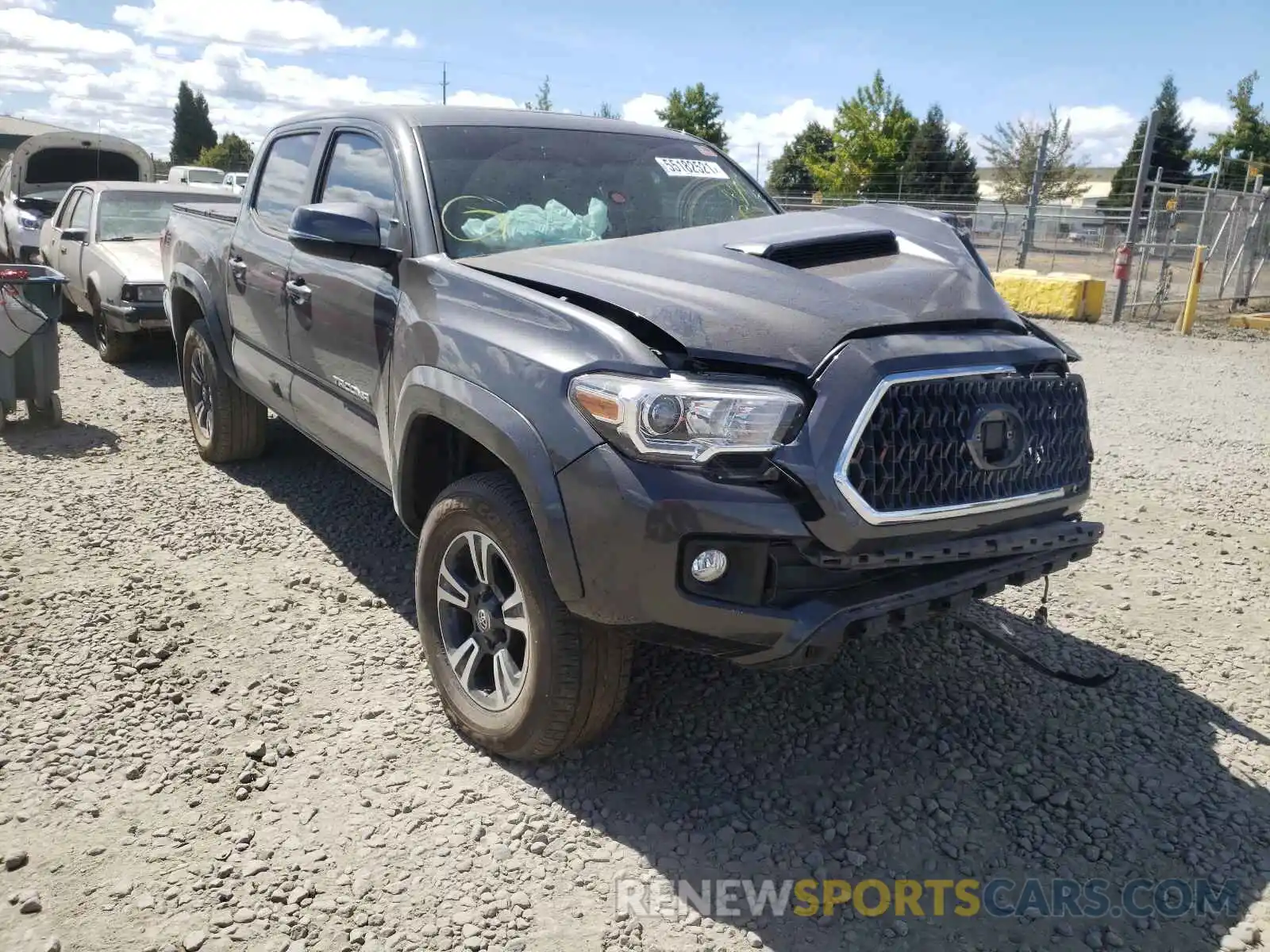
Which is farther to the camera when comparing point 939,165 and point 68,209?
point 939,165

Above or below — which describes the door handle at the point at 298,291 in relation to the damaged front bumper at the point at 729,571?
above

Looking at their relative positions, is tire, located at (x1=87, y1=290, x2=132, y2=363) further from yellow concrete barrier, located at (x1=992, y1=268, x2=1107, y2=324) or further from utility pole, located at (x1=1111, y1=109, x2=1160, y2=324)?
utility pole, located at (x1=1111, y1=109, x2=1160, y2=324)

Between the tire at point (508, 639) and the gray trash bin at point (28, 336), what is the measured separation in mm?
4783

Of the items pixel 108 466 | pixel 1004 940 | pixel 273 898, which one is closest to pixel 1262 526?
pixel 1004 940

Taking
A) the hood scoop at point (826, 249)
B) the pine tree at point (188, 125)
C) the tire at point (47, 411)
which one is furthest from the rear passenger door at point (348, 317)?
the pine tree at point (188, 125)

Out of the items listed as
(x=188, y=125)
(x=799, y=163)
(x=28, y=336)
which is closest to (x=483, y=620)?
(x=28, y=336)

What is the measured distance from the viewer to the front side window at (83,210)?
9.83 metres

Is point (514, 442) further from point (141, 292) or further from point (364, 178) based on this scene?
point (141, 292)

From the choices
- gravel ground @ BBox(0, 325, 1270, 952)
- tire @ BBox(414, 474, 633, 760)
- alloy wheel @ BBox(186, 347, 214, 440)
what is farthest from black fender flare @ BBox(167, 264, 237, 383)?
tire @ BBox(414, 474, 633, 760)

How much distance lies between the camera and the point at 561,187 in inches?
148

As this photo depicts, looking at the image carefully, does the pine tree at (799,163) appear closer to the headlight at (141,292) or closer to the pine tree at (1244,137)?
the pine tree at (1244,137)

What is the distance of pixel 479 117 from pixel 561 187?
0.51m

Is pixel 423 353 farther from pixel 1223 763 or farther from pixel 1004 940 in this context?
pixel 1223 763

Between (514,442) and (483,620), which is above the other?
(514,442)
